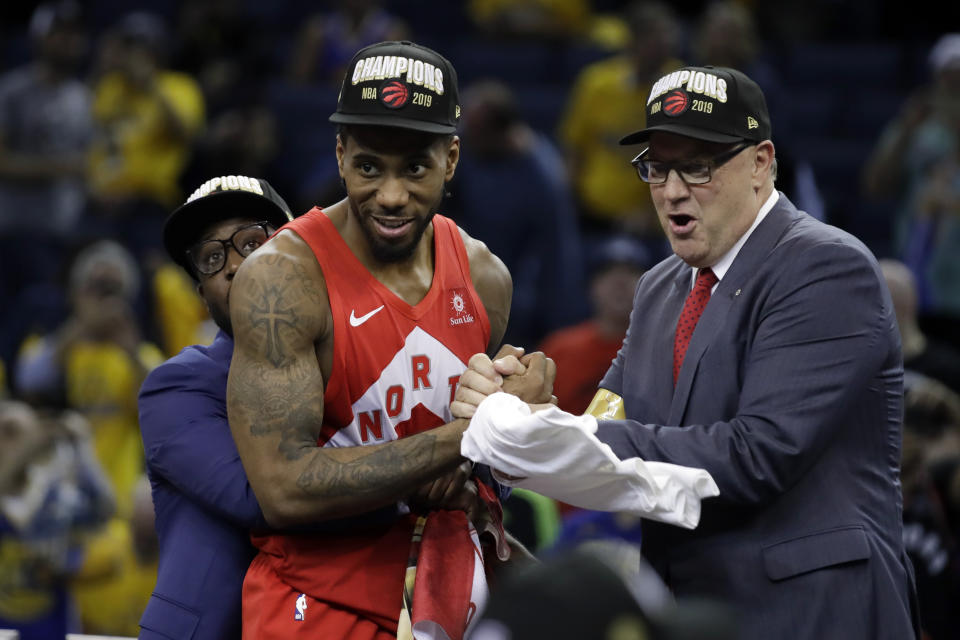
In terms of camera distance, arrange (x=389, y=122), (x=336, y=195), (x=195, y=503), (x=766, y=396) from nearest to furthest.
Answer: (x=766, y=396) < (x=389, y=122) < (x=195, y=503) < (x=336, y=195)

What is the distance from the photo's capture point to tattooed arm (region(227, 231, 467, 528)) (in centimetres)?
305

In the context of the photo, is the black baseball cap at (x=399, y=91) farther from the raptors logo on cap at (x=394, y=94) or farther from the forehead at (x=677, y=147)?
the forehead at (x=677, y=147)

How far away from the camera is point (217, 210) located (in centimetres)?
387

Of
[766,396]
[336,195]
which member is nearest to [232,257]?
[766,396]

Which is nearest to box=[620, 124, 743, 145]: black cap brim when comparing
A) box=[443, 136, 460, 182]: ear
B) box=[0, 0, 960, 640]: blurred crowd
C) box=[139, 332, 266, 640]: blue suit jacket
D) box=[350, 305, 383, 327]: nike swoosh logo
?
box=[443, 136, 460, 182]: ear

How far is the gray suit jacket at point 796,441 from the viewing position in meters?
3.03

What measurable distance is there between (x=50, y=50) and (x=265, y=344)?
648 centimetres

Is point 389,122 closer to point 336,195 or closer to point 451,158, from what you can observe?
point 451,158

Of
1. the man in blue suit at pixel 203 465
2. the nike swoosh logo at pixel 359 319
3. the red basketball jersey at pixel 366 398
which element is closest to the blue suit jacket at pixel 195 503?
the man in blue suit at pixel 203 465

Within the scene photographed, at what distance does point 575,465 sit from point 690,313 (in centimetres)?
62

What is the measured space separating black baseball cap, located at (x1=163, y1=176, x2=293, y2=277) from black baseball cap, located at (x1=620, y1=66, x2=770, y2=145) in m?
1.19

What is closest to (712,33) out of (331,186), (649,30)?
(649,30)

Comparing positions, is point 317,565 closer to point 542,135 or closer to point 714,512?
point 714,512

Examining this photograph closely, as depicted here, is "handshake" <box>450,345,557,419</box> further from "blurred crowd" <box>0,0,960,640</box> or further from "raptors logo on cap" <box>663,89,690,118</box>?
"blurred crowd" <box>0,0,960,640</box>
